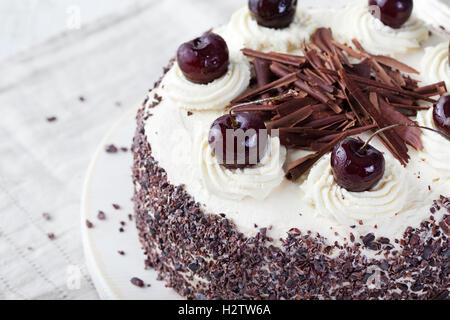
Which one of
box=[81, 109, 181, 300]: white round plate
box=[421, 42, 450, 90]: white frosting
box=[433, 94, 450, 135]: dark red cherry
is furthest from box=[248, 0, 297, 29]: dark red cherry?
box=[81, 109, 181, 300]: white round plate

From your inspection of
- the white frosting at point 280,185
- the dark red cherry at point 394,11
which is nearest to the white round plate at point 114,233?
the white frosting at point 280,185

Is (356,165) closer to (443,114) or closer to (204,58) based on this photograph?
(443,114)

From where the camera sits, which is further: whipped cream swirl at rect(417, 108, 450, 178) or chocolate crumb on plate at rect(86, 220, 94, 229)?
chocolate crumb on plate at rect(86, 220, 94, 229)

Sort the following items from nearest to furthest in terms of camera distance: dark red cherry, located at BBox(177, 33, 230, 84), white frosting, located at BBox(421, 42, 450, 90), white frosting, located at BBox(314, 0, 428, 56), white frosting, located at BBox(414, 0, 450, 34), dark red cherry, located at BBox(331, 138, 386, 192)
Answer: dark red cherry, located at BBox(331, 138, 386, 192)
dark red cherry, located at BBox(177, 33, 230, 84)
white frosting, located at BBox(421, 42, 450, 90)
white frosting, located at BBox(314, 0, 428, 56)
white frosting, located at BBox(414, 0, 450, 34)

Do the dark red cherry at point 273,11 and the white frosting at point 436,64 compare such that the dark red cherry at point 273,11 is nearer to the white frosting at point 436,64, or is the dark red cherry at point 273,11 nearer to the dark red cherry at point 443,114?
the white frosting at point 436,64

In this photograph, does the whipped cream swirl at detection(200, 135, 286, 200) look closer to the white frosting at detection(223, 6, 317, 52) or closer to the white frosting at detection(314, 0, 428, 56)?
the white frosting at detection(223, 6, 317, 52)

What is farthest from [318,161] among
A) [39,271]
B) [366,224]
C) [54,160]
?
[54,160]

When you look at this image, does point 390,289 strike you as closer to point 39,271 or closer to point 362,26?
point 362,26
